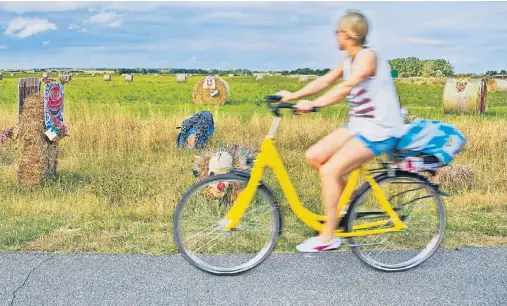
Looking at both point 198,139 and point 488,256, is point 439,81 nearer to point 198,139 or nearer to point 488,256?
point 198,139

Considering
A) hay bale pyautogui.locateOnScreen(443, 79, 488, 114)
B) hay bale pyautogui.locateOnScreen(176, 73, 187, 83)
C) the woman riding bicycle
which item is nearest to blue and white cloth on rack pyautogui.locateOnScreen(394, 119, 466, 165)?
the woman riding bicycle

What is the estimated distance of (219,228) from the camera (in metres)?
4.63

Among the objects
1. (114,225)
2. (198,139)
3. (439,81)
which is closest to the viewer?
(114,225)

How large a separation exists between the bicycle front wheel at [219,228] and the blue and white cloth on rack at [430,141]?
3.20ft

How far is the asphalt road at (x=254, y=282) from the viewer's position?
412 centimetres

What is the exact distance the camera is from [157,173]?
9602 millimetres

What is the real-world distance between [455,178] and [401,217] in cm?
431

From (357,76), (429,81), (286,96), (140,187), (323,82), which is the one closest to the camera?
(357,76)

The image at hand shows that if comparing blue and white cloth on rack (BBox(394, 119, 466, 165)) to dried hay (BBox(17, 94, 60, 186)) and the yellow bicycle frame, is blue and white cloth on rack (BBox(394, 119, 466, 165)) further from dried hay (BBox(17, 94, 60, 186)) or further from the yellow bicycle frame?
dried hay (BBox(17, 94, 60, 186))

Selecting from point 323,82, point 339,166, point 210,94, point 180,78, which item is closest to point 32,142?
point 323,82

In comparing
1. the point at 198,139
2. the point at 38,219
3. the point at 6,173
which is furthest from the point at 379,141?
the point at 198,139

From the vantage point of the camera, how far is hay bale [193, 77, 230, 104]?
23.4 m

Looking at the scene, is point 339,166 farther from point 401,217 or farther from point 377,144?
point 401,217

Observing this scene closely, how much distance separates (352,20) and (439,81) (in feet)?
140
